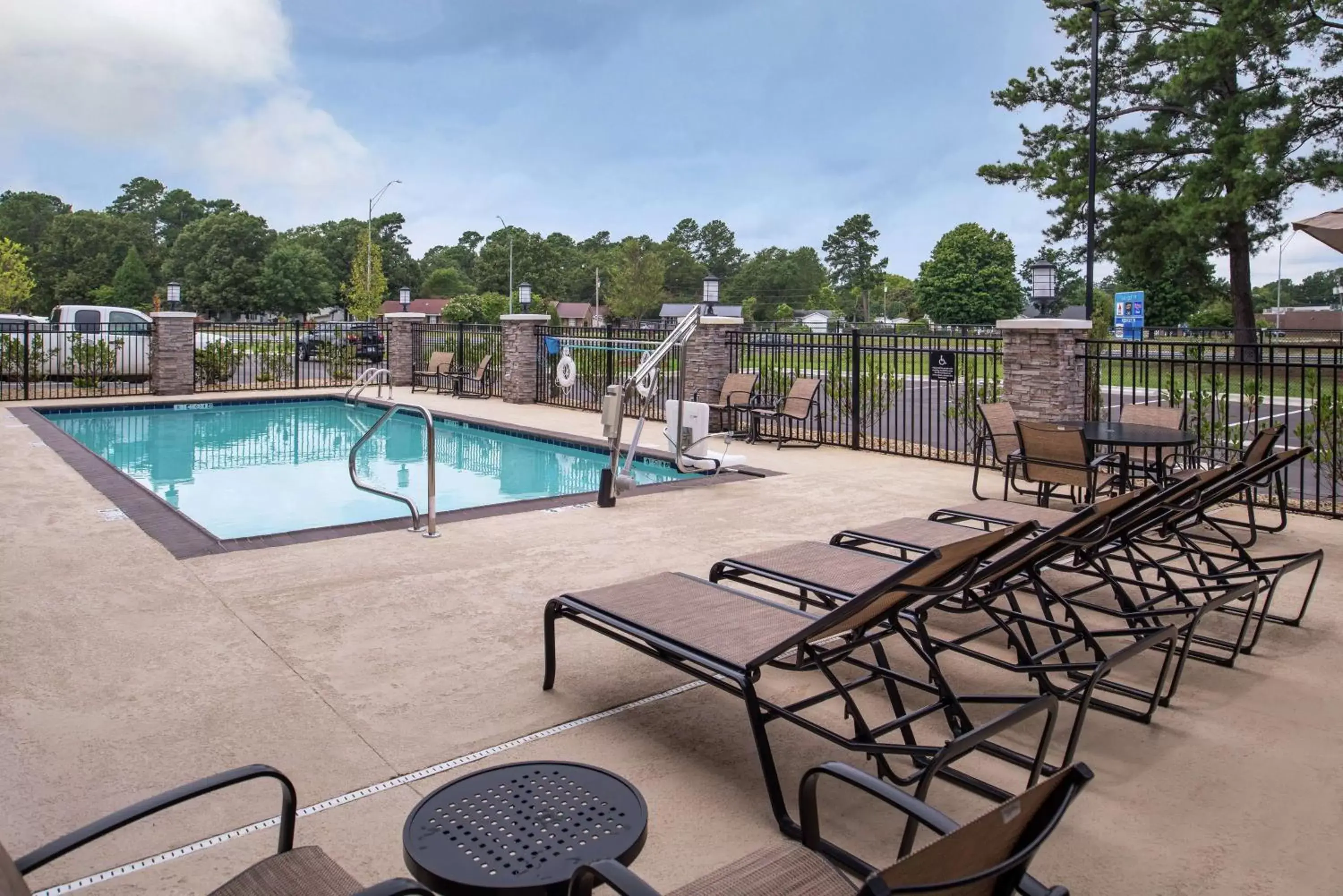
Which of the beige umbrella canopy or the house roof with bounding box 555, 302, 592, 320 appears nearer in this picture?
the beige umbrella canopy

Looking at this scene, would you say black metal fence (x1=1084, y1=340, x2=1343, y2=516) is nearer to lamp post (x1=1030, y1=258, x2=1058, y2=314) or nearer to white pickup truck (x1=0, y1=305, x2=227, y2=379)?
lamp post (x1=1030, y1=258, x2=1058, y2=314)

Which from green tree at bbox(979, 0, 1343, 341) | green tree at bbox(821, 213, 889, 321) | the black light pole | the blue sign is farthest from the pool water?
green tree at bbox(821, 213, 889, 321)

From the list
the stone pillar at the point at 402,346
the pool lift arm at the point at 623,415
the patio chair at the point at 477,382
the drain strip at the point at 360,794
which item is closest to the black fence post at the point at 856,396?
the pool lift arm at the point at 623,415

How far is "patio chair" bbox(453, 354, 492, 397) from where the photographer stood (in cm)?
1734

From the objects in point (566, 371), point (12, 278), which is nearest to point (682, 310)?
point (12, 278)

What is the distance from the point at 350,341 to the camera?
2103cm

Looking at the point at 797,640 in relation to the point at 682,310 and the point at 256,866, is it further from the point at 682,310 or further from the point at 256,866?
the point at 682,310

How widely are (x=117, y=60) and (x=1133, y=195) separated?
25165mm

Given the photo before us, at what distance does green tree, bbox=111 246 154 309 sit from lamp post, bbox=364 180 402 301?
23.0 meters

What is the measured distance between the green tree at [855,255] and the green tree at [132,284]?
6421 centimetres

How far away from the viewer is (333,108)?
1471 inches

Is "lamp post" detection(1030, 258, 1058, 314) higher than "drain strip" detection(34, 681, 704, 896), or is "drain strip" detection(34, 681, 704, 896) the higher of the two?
"lamp post" detection(1030, 258, 1058, 314)

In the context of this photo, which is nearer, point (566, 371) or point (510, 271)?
point (566, 371)

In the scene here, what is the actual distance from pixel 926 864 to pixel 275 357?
20.7 meters
